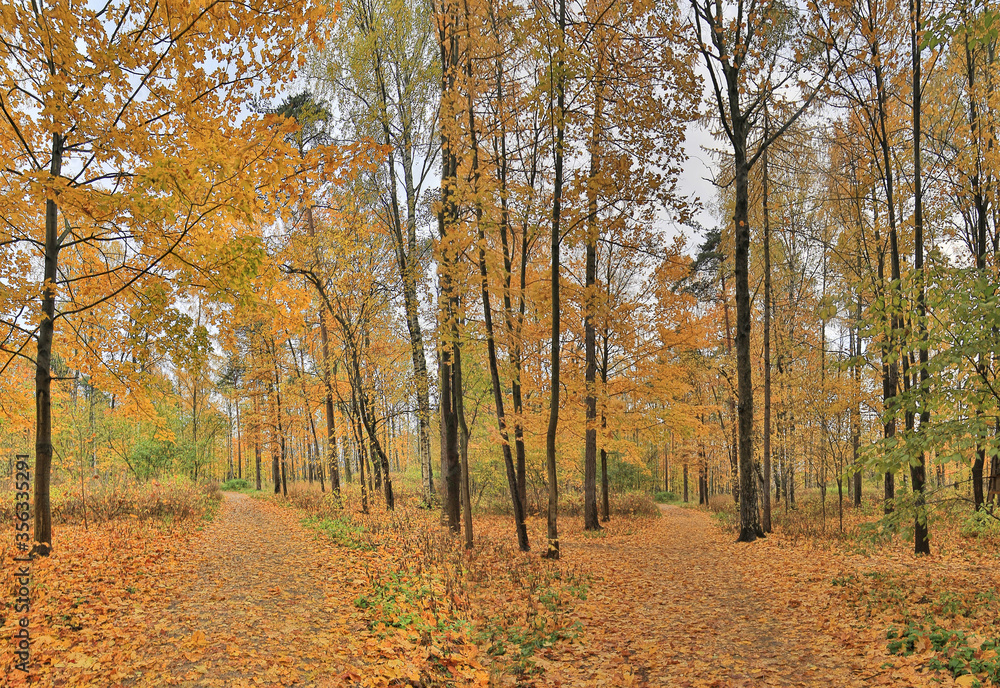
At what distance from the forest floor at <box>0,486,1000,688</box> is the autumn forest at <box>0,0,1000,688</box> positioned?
5 centimetres

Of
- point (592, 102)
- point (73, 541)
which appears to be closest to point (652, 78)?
point (592, 102)

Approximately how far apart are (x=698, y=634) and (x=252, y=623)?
483cm

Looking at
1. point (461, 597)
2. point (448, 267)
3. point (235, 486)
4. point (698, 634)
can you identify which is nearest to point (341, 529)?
point (461, 597)

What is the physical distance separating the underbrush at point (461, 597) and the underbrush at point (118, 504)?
13.9 ft

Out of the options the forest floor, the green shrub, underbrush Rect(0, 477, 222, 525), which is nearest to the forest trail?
the forest floor

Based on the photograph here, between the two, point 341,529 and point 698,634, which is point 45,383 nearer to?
point 341,529

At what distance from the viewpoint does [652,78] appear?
29.2 ft

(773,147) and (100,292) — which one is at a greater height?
(773,147)

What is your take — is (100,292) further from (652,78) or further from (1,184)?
(652,78)

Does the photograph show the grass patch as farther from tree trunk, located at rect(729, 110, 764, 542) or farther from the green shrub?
the green shrub

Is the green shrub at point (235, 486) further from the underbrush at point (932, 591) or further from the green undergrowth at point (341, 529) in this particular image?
the underbrush at point (932, 591)

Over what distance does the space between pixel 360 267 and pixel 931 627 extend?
12.9 meters

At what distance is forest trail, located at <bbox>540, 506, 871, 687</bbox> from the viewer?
4551 millimetres

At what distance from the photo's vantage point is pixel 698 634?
222 inches
